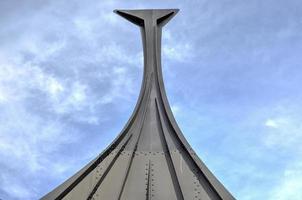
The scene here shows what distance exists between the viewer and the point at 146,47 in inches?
549

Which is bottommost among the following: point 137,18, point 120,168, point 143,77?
point 120,168

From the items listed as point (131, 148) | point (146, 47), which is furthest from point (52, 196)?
point (146, 47)

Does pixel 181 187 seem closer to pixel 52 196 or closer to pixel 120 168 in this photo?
pixel 120 168

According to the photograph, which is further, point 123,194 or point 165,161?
point 165,161

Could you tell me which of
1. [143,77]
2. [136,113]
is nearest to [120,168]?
[136,113]

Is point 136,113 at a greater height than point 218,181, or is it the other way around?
point 136,113

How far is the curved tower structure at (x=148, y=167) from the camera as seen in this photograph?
33.3ft

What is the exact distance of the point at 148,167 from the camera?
1082 cm

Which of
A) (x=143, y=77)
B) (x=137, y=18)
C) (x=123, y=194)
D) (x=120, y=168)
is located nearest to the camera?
(x=123, y=194)

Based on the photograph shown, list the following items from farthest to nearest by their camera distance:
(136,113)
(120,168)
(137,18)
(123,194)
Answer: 1. (137,18)
2. (136,113)
3. (120,168)
4. (123,194)

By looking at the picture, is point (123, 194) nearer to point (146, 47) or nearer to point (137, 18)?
point (146, 47)

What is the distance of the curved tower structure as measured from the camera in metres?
10.1

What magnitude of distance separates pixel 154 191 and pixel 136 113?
3.05 metres

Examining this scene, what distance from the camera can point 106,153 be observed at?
36.9 ft
